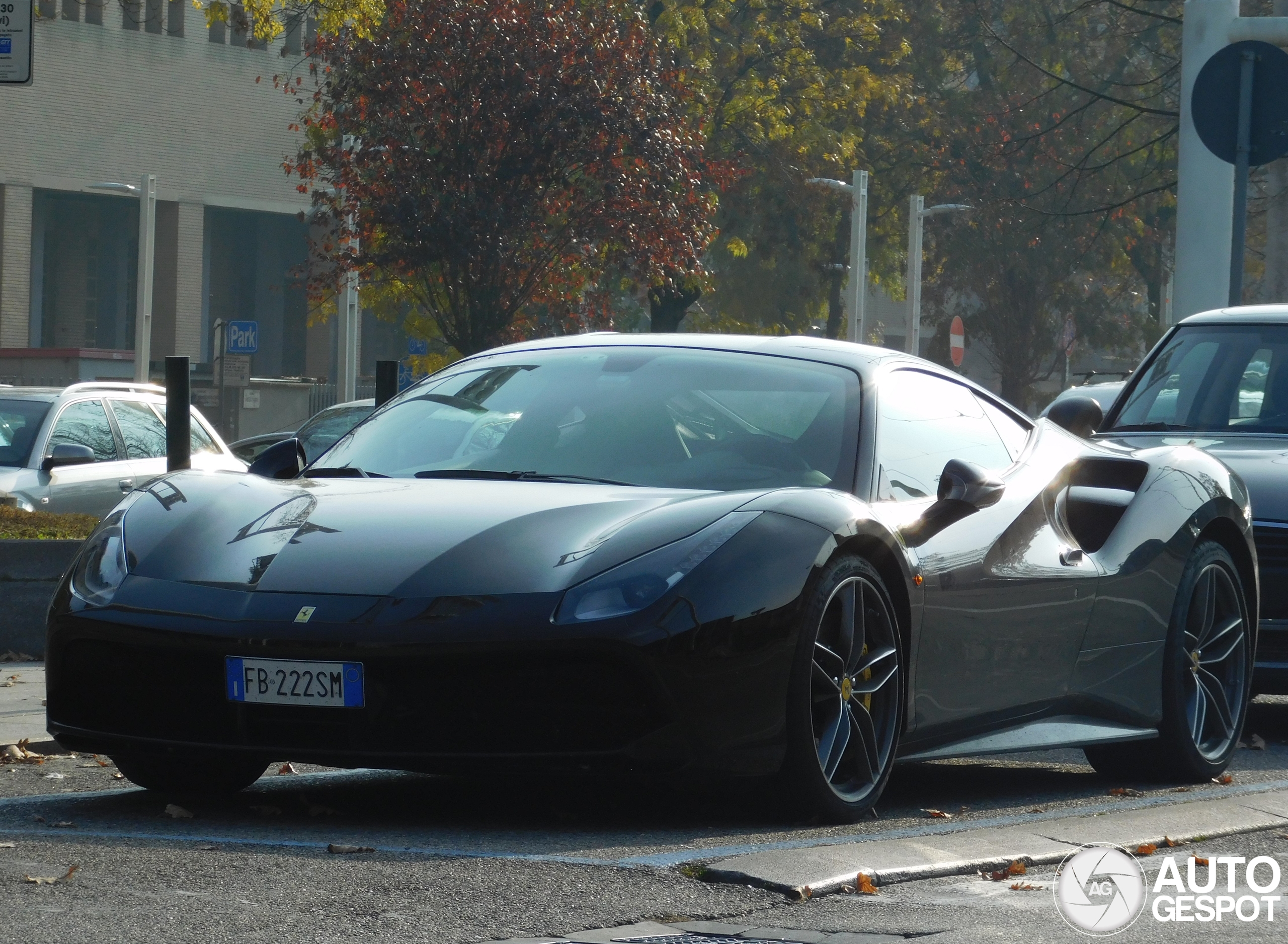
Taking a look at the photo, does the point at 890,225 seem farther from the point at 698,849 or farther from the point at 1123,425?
the point at 698,849

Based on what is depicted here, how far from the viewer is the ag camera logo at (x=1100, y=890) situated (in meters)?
4.52

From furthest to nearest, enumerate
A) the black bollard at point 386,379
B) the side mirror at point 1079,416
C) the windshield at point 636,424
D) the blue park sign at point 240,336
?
the blue park sign at point 240,336 → the black bollard at point 386,379 → the side mirror at point 1079,416 → the windshield at point 636,424

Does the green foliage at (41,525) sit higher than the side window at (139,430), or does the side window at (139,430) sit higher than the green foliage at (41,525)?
the side window at (139,430)

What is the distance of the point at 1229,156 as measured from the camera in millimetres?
12109

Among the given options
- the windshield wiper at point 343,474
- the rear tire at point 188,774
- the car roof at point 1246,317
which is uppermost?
the car roof at point 1246,317

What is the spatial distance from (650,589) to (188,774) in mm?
1577

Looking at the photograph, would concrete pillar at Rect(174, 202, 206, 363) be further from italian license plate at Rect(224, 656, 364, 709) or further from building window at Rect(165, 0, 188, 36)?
italian license plate at Rect(224, 656, 364, 709)

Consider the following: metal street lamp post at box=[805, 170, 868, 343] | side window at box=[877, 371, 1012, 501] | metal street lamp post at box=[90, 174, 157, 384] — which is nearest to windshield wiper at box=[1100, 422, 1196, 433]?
side window at box=[877, 371, 1012, 501]

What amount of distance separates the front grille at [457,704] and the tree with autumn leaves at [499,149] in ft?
Result: 71.9

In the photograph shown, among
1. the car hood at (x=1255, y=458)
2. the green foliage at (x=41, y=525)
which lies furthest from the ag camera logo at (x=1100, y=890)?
the green foliage at (x=41, y=525)

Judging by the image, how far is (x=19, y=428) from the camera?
49.4 ft

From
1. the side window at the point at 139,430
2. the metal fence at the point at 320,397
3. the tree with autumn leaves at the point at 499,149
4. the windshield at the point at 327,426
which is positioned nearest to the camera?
the side window at the point at 139,430

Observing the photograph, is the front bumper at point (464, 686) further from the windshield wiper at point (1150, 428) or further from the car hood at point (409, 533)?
the windshield wiper at point (1150, 428)

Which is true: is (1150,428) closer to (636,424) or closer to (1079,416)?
(1079,416)
